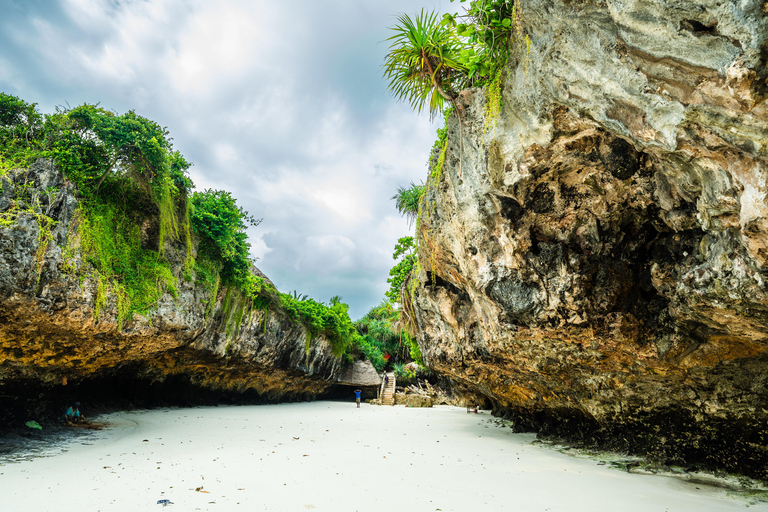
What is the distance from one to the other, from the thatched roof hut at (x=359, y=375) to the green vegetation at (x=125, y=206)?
44.8 ft

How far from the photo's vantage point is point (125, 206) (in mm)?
8656

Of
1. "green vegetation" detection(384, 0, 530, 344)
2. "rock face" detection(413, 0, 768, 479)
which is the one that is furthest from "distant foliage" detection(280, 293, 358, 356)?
"green vegetation" detection(384, 0, 530, 344)

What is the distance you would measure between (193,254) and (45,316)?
4092 millimetres

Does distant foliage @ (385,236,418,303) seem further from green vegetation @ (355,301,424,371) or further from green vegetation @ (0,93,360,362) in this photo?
green vegetation @ (355,301,424,371)

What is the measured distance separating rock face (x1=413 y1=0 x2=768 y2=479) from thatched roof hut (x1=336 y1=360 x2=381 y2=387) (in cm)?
1640

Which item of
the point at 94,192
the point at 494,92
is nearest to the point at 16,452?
the point at 94,192

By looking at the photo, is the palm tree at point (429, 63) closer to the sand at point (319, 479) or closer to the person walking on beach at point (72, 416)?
the sand at point (319, 479)

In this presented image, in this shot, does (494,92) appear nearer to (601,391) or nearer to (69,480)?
(601,391)

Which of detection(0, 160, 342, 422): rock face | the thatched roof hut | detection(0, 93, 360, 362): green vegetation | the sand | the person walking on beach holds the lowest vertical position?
the person walking on beach

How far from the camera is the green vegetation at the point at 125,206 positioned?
713cm

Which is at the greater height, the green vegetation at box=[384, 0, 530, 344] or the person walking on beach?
the green vegetation at box=[384, 0, 530, 344]

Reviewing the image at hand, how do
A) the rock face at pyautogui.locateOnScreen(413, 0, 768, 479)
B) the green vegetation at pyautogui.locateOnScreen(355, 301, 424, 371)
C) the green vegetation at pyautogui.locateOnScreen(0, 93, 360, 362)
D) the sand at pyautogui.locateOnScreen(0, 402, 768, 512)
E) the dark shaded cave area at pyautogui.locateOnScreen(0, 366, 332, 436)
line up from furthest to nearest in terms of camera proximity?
the green vegetation at pyautogui.locateOnScreen(355, 301, 424, 371) → the dark shaded cave area at pyautogui.locateOnScreen(0, 366, 332, 436) → the green vegetation at pyautogui.locateOnScreen(0, 93, 360, 362) → the sand at pyautogui.locateOnScreen(0, 402, 768, 512) → the rock face at pyautogui.locateOnScreen(413, 0, 768, 479)

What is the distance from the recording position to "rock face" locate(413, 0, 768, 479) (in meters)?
2.73

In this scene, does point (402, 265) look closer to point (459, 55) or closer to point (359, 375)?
point (459, 55)
